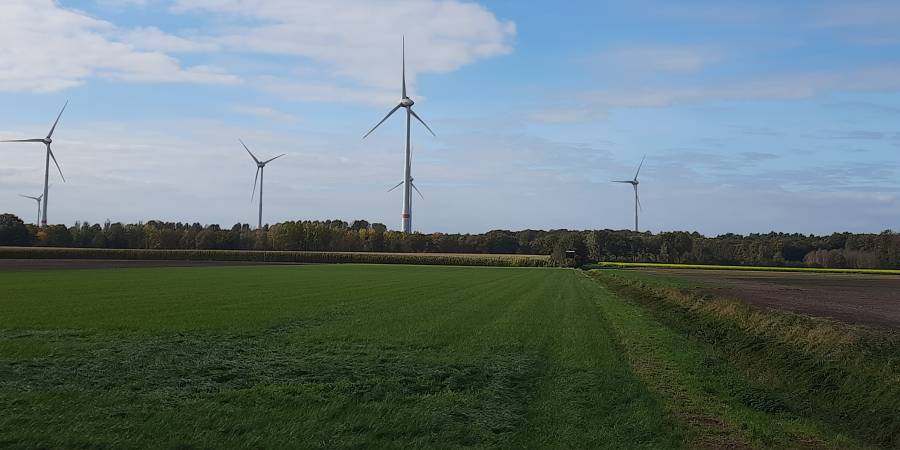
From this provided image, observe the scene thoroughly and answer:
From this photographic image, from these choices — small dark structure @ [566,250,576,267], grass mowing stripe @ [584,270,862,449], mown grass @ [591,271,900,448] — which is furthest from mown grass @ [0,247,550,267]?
grass mowing stripe @ [584,270,862,449]

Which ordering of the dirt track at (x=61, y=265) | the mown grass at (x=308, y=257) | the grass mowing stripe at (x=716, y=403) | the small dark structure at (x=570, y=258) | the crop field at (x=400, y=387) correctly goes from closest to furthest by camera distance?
the crop field at (x=400, y=387), the grass mowing stripe at (x=716, y=403), the dirt track at (x=61, y=265), the mown grass at (x=308, y=257), the small dark structure at (x=570, y=258)

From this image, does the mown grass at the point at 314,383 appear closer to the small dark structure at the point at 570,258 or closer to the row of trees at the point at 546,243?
the small dark structure at the point at 570,258

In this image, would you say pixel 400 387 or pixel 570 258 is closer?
pixel 400 387

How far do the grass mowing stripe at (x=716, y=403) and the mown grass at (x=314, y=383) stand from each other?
52 centimetres

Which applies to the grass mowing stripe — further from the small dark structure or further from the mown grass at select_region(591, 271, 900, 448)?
the small dark structure

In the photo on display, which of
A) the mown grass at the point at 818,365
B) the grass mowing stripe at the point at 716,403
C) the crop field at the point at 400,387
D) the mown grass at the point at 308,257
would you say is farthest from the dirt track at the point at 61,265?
the grass mowing stripe at the point at 716,403

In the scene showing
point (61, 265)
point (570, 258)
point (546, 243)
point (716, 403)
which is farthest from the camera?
point (546, 243)

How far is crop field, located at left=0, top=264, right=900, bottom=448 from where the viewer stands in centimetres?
1092

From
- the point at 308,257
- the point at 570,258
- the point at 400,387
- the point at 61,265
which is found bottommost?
the point at 400,387

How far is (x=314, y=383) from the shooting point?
1464 centimetres

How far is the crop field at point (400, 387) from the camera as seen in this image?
1092 cm

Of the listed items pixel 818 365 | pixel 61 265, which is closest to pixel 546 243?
pixel 61 265

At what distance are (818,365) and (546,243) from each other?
17426 cm

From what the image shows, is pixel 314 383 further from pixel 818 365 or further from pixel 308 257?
pixel 308 257
